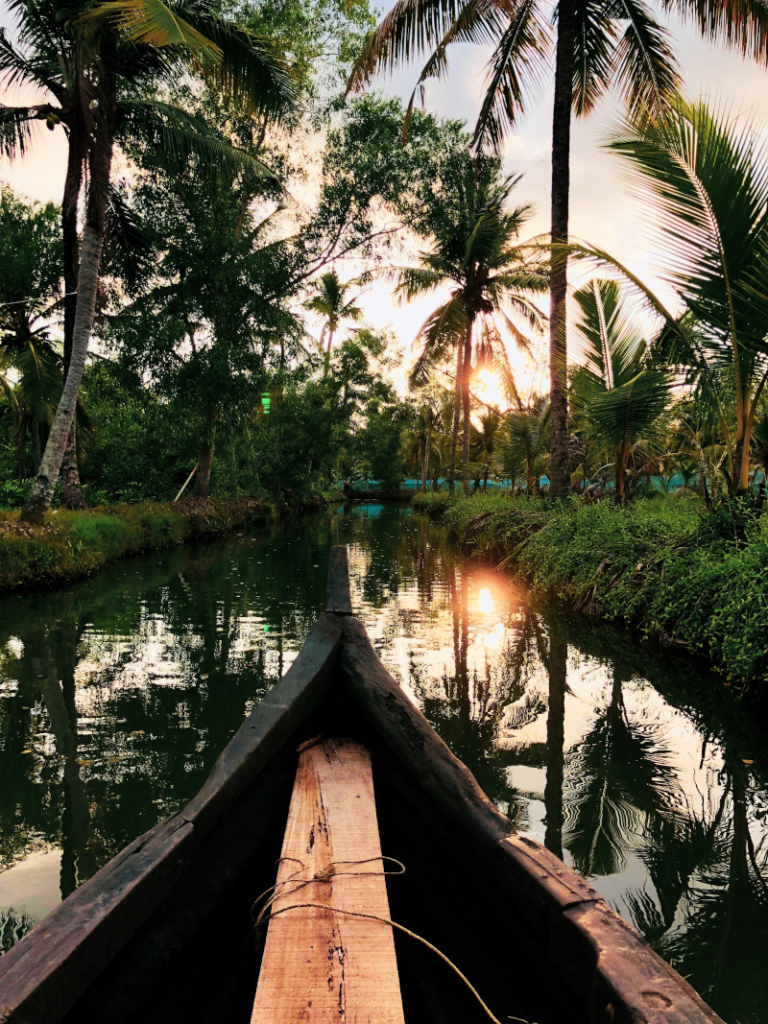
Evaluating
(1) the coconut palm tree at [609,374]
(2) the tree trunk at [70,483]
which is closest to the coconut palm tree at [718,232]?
(1) the coconut palm tree at [609,374]

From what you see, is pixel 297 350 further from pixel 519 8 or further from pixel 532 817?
pixel 532 817

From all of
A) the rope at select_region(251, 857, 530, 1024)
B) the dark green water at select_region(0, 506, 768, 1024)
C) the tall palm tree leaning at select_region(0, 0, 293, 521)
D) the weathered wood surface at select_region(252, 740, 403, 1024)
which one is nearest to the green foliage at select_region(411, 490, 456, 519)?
the tall palm tree leaning at select_region(0, 0, 293, 521)

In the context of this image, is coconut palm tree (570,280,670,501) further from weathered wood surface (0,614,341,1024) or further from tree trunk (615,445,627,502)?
weathered wood surface (0,614,341,1024)

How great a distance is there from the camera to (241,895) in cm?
212

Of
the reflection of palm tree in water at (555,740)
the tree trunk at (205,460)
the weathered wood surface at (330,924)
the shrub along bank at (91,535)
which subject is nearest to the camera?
the weathered wood surface at (330,924)

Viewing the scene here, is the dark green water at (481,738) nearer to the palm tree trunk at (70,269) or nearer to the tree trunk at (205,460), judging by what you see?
the palm tree trunk at (70,269)

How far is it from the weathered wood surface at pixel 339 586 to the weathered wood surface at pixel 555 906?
97 centimetres

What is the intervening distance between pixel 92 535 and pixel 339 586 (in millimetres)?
8632

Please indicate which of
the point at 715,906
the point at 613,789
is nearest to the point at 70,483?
the point at 613,789

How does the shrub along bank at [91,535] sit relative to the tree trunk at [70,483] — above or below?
below

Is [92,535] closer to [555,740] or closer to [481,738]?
[481,738]

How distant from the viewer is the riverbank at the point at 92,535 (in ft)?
28.8

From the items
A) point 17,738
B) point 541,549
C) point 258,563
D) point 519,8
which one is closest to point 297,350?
point 258,563

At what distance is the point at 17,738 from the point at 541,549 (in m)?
7.19
